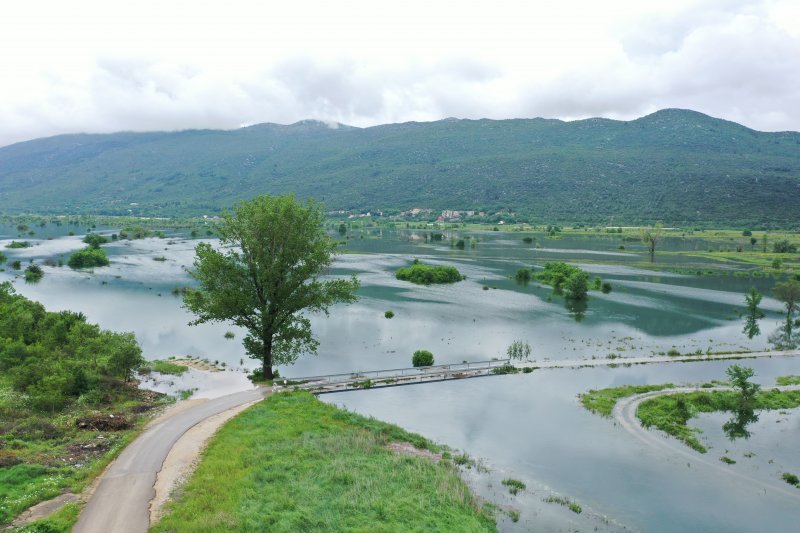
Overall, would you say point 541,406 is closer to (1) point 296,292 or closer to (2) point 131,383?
(1) point 296,292

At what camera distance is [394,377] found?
37531 millimetres

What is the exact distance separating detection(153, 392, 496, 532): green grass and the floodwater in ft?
10.9

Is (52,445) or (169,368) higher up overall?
(52,445)

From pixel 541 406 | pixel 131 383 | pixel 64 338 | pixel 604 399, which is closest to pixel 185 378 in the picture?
pixel 131 383

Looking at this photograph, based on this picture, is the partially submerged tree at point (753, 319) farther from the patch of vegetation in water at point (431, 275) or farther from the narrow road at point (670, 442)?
the patch of vegetation in water at point (431, 275)

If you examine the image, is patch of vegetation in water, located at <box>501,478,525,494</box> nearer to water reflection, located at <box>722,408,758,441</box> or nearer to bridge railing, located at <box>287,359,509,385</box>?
water reflection, located at <box>722,408,758,441</box>

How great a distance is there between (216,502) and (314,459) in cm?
553

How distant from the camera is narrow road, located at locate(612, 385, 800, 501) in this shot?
2392 cm

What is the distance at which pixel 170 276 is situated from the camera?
87.9 m

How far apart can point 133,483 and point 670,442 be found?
2701cm

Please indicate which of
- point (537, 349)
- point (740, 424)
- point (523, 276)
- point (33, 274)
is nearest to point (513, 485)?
point (740, 424)

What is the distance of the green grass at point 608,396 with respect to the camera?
32938 mm

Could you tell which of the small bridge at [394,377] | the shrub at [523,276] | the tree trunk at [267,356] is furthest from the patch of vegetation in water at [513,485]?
the shrub at [523,276]

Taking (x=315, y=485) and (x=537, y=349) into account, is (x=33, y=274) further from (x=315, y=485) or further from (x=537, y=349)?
(x=315, y=485)
